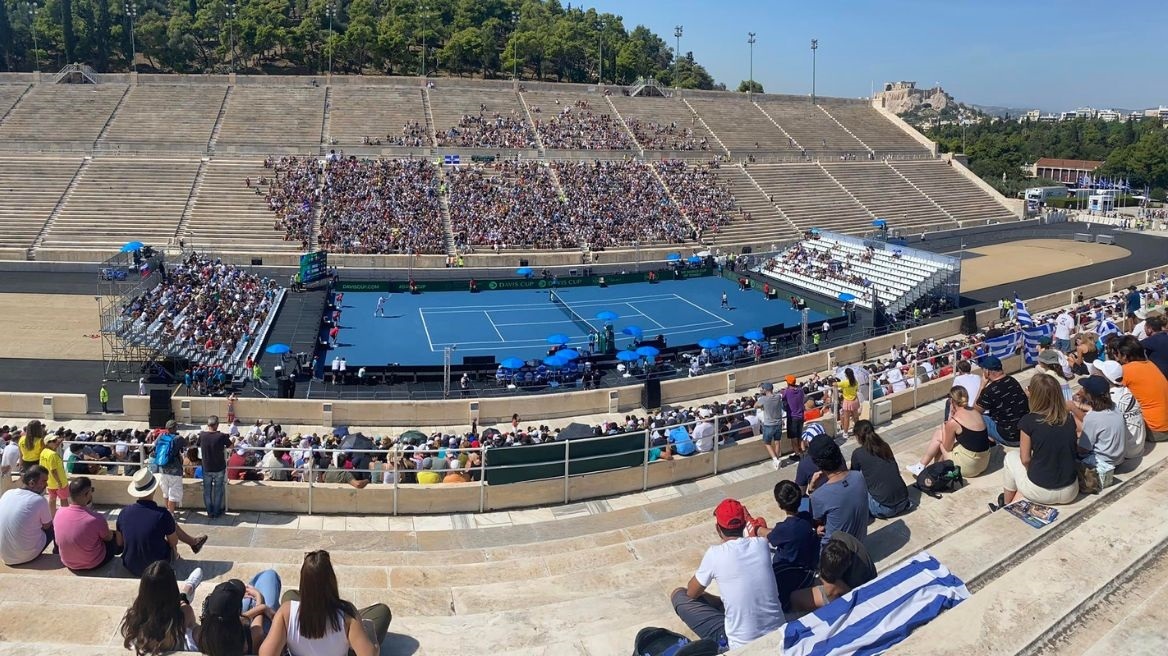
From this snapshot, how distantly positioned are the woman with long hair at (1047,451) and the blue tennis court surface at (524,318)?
974 inches

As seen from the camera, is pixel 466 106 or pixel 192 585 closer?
pixel 192 585

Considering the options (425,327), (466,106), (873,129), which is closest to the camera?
(425,327)

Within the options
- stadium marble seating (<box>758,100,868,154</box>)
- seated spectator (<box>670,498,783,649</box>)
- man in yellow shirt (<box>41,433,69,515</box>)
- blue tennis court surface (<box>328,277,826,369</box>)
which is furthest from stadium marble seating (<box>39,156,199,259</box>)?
stadium marble seating (<box>758,100,868,154</box>)

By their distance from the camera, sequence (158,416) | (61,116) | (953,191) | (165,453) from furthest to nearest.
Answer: (953,191)
(61,116)
(158,416)
(165,453)

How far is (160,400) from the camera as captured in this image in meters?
21.0

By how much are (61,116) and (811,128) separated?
66430 millimetres

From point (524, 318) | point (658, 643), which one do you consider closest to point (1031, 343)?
point (658, 643)

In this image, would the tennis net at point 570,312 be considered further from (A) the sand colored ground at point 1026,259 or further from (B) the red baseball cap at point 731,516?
(B) the red baseball cap at point 731,516

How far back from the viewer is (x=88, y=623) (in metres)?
6.55

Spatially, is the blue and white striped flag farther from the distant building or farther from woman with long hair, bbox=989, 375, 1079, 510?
the distant building

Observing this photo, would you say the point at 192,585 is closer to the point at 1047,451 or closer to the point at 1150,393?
the point at 1047,451

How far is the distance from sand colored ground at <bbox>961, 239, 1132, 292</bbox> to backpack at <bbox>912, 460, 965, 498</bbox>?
38.5 meters

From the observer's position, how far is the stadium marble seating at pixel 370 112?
64400 mm

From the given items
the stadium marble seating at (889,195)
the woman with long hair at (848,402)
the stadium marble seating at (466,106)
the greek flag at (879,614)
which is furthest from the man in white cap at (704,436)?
the stadium marble seating at (889,195)
